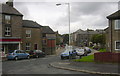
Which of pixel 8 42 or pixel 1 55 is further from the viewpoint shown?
pixel 8 42

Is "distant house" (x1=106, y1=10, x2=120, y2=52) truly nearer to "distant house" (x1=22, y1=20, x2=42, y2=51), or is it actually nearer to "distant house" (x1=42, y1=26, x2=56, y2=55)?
"distant house" (x1=22, y1=20, x2=42, y2=51)

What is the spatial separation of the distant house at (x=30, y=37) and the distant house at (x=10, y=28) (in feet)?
8.16

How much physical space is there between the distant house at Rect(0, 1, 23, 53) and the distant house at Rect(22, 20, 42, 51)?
2487 millimetres

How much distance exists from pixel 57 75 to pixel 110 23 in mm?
14462

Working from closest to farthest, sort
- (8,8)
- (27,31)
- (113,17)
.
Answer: (113,17) < (8,8) < (27,31)

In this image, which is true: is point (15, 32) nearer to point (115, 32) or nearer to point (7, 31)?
point (7, 31)

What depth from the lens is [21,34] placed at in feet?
110

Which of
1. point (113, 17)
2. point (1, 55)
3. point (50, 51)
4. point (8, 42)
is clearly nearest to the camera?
point (113, 17)

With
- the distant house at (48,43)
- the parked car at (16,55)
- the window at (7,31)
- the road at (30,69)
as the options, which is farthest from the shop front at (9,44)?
the distant house at (48,43)

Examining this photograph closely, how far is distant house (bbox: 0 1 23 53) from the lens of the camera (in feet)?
98.5

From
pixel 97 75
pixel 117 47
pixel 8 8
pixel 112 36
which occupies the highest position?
pixel 8 8

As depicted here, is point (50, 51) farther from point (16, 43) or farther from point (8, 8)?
point (8, 8)

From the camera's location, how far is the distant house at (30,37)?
35188 mm

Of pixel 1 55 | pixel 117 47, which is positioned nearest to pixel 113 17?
pixel 117 47
